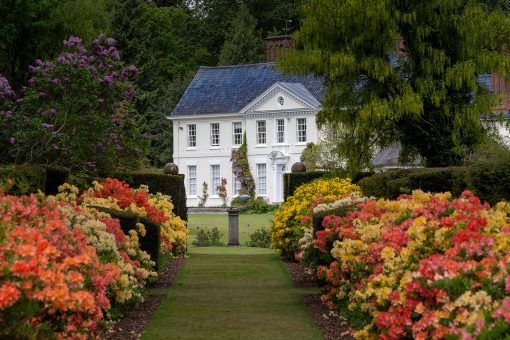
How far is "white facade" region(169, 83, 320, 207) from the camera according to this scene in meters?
50.3

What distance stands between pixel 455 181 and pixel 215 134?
136ft

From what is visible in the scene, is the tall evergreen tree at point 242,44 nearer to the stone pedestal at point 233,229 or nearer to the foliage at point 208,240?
the foliage at point 208,240

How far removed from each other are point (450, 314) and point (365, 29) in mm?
16187

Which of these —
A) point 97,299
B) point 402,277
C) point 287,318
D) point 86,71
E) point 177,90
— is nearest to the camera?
point 97,299

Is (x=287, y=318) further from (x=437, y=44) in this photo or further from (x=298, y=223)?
(x=437, y=44)

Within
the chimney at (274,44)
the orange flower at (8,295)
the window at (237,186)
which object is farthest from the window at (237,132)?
the orange flower at (8,295)

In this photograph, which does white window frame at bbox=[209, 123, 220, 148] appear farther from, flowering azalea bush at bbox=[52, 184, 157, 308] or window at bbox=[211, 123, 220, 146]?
flowering azalea bush at bbox=[52, 184, 157, 308]

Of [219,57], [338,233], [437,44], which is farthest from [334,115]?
[219,57]

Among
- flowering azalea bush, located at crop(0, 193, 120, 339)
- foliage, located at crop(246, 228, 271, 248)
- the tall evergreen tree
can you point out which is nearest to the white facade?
the tall evergreen tree

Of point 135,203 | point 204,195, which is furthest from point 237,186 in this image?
point 135,203

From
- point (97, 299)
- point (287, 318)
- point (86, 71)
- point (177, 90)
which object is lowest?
point (287, 318)

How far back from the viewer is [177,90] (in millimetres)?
58750

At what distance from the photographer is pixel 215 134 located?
53.5 m

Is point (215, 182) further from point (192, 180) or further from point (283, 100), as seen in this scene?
point (283, 100)
